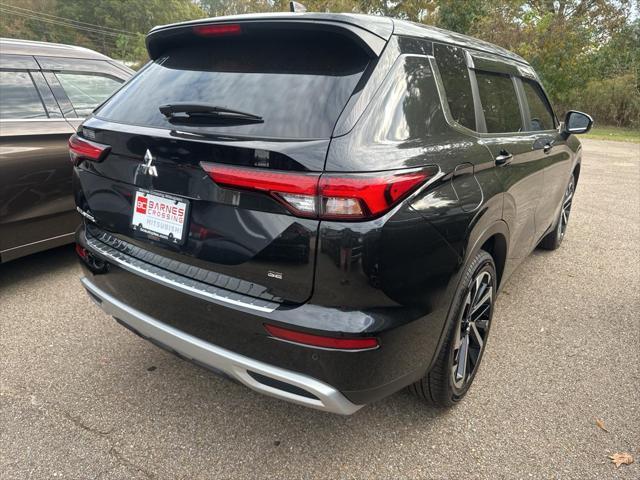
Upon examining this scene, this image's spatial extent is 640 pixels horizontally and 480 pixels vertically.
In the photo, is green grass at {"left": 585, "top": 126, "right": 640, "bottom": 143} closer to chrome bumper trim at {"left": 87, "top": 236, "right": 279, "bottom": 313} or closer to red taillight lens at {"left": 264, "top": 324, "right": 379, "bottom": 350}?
red taillight lens at {"left": 264, "top": 324, "right": 379, "bottom": 350}

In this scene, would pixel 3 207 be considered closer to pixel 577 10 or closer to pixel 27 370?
pixel 27 370

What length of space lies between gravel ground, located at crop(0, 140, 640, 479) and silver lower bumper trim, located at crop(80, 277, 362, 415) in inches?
18.6

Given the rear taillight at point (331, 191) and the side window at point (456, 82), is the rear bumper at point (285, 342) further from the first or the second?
the side window at point (456, 82)

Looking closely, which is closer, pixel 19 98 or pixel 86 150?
pixel 86 150

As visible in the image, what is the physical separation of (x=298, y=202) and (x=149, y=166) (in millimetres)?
708

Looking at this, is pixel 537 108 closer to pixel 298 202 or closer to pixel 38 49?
pixel 298 202

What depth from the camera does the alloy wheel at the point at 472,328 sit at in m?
2.24

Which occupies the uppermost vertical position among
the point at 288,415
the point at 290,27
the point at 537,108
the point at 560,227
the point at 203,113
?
the point at 290,27

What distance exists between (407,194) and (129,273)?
1.23 metres

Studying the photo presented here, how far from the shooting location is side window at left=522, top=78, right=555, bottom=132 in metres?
3.30

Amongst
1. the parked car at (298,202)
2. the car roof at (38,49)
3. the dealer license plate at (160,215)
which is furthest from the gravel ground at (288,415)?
the car roof at (38,49)

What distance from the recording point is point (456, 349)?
220 centimetres

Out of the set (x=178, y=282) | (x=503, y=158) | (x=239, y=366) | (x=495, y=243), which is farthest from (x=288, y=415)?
(x=503, y=158)

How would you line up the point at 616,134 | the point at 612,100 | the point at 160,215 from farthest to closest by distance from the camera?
the point at 612,100, the point at 616,134, the point at 160,215
